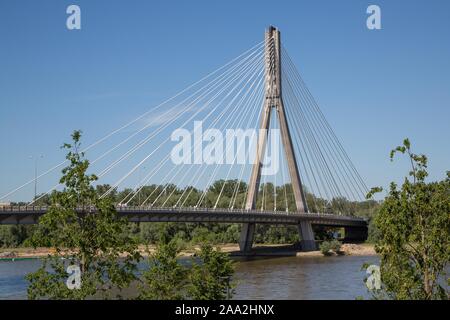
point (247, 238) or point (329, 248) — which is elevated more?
point (247, 238)

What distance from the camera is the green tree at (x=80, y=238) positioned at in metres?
13.8

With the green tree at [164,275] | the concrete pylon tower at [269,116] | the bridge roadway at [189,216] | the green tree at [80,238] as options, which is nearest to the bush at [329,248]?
the bridge roadway at [189,216]

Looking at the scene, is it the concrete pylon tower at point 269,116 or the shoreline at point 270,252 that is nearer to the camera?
the concrete pylon tower at point 269,116

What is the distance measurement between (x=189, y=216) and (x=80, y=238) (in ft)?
121

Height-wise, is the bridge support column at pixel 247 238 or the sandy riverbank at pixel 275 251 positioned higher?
the bridge support column at pixel 247 238

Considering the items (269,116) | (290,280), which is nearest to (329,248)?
(269,116)

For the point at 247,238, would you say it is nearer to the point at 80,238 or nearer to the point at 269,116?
the point at 269,116

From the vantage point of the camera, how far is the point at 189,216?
50594mm

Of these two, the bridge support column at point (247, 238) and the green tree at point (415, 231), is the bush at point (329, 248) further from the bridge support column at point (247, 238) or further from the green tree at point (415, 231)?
the green tree at point (415, 231)

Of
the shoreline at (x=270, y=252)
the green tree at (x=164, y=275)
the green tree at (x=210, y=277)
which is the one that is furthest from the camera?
the shoreline at (x=270, y=252)

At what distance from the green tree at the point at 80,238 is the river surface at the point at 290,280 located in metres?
13.4

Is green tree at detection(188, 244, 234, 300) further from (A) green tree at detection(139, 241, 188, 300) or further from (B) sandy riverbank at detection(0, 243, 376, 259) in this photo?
(B) sandy riverbank at detection(0, 243, 376, 259)
